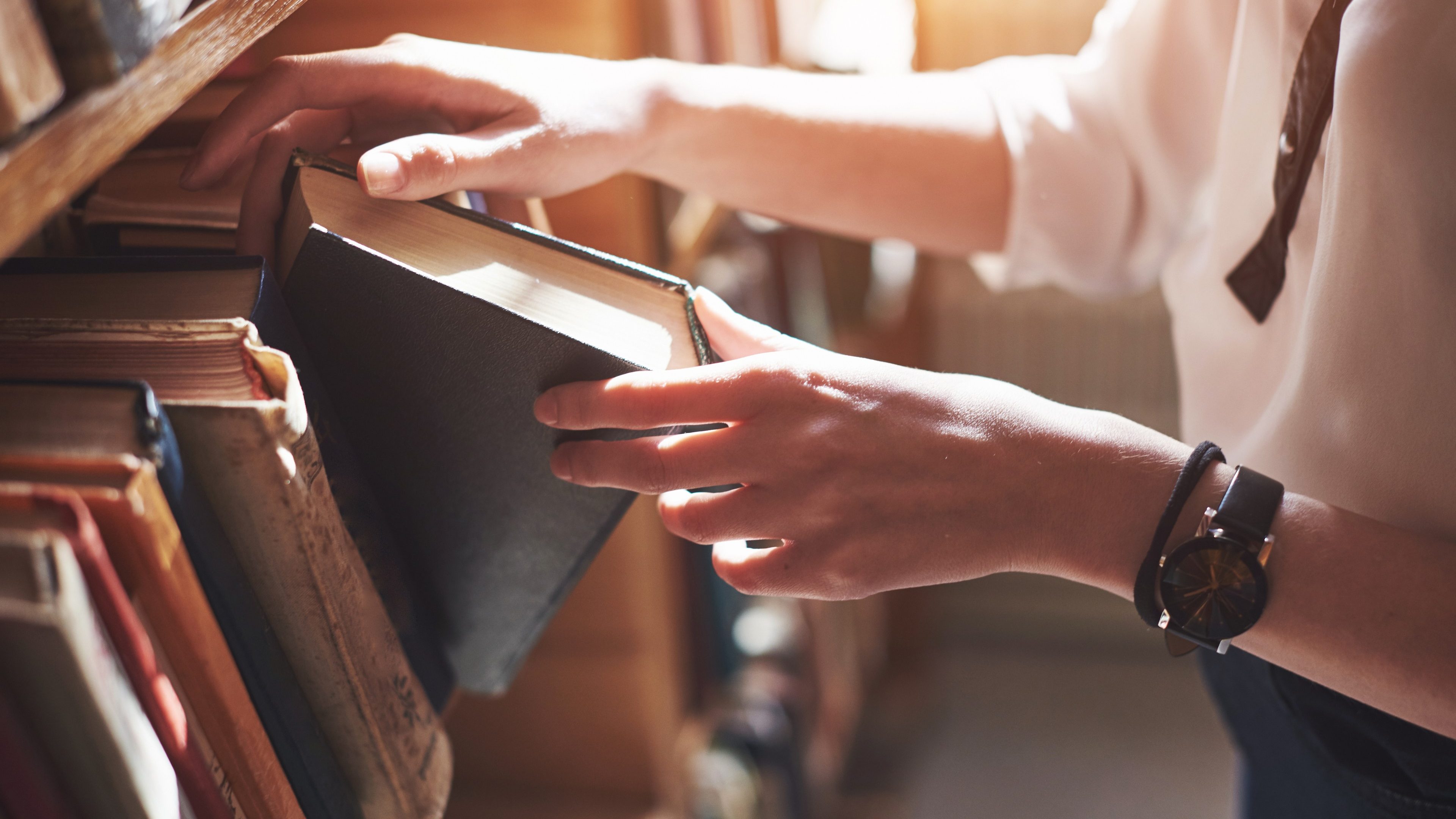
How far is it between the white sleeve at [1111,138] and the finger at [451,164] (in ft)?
1.41

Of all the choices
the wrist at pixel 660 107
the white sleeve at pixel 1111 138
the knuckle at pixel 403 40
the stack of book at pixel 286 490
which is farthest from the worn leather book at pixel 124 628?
the white sleeve at pixel 1111 138

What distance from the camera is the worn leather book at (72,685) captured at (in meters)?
0.28

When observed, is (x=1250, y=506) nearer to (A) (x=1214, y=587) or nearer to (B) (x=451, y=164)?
(A) (x=1214, y=587)

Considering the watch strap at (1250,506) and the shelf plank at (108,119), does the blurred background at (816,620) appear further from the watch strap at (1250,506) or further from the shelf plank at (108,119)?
the watch strap at (1250,506)

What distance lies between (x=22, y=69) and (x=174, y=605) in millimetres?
180

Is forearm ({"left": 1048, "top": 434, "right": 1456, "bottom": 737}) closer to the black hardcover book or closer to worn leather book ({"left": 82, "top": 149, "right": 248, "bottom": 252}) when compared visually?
the black hardcover book

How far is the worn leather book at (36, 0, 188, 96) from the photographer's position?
30cm

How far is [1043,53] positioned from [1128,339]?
66 centimetres

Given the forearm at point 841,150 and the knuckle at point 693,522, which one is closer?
the knuckle at point 693,522

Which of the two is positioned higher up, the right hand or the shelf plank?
the shelf plank

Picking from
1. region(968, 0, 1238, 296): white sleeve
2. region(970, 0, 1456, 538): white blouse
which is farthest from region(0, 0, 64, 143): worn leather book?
region(968, 0, 1238, 296): white sleeve

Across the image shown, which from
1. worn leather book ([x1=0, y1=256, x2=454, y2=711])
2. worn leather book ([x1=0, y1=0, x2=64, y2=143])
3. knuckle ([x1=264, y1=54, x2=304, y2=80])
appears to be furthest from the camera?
knuckle ([x1=264, y1=54, x2=304, y2=80])

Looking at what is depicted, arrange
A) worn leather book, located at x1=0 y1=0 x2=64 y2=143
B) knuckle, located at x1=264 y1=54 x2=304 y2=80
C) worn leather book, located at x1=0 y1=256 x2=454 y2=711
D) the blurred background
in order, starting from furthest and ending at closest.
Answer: the blurred background → knuckle, located at x1=264 y1=54 x2=304 y2=80 → worn leather book, located at x1=0 y1=256 x2=454 y2=711 → worn leather book, located at x1=0 y1=0 x2=64 y2=143

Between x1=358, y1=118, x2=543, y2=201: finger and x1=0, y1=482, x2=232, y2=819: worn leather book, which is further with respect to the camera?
x1=358, y1=118, x2=543, y2=201: finger
